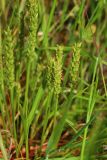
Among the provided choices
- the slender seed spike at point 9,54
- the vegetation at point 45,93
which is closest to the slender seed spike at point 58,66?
the vegetation at point 45,93

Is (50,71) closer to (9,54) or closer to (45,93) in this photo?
(9,54)

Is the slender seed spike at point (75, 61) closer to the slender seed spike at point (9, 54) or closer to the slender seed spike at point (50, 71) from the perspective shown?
the slender seed spike at point (50, 71)

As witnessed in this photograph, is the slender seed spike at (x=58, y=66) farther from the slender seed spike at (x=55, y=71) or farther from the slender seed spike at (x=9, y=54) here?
the slender seed spike at (x=9, y=54)

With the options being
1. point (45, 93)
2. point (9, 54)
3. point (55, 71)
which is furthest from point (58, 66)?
point (45, 93)

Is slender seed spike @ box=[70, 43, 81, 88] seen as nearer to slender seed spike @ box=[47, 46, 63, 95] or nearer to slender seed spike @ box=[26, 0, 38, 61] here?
slender seed spike @ box=[47, 46, 63, 95]

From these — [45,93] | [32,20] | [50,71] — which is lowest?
[45,93]

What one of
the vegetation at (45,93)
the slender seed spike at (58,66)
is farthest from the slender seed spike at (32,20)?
the slender seed spike at (58,66)

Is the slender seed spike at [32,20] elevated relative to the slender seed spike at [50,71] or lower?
elevated

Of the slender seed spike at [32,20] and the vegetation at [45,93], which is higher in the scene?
the slender seed spike at [32,20]
